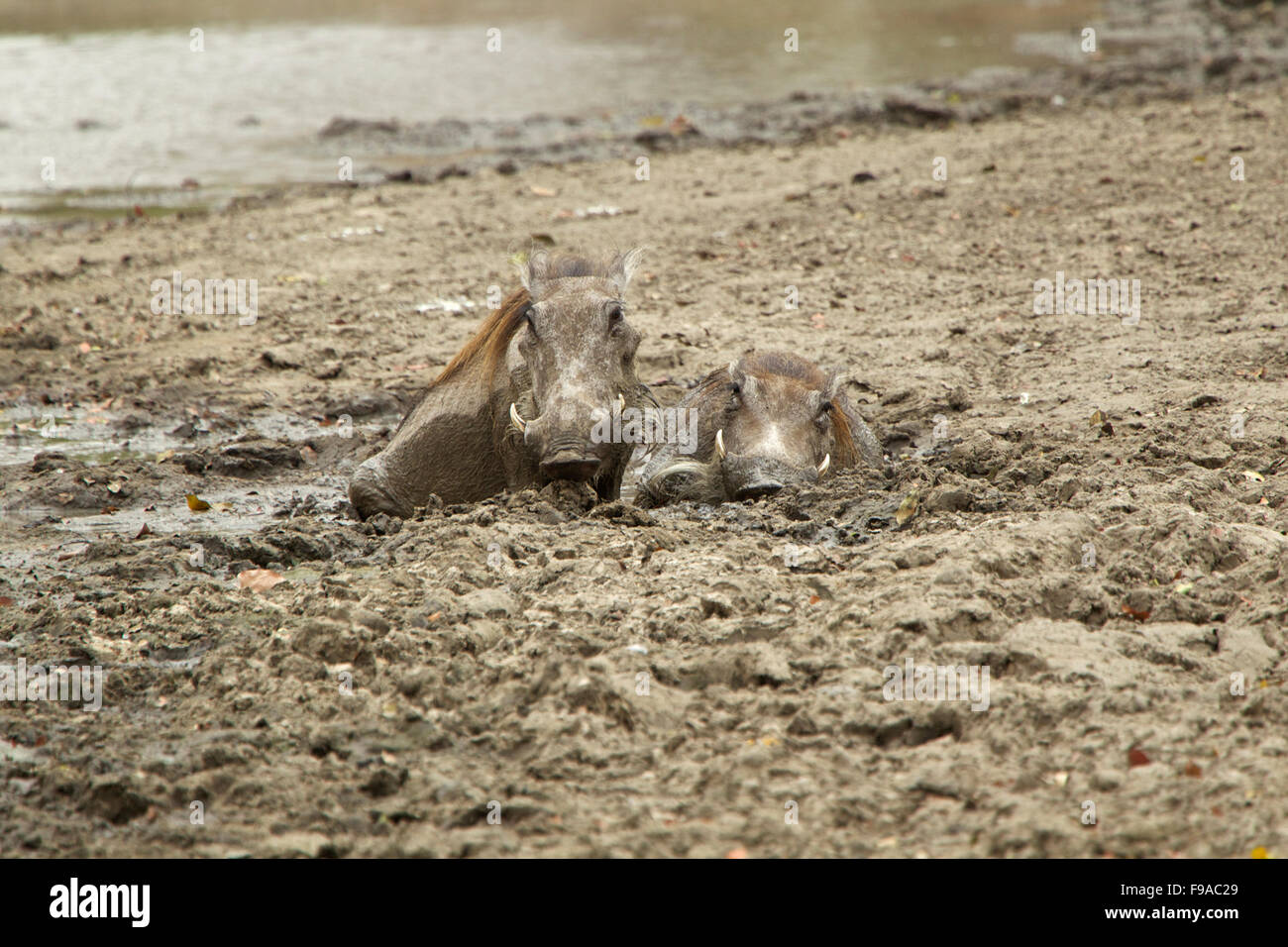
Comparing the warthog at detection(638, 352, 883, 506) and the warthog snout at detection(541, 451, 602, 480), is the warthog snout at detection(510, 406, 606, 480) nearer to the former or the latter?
the warthog snout at detection(541, 451, 602, 480)

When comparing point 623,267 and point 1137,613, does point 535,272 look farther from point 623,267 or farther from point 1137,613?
point 1137,613

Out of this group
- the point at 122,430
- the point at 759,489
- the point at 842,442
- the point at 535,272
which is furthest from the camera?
the point at 122,430

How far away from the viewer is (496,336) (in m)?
5.70

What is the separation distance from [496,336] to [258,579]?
5.05 feet

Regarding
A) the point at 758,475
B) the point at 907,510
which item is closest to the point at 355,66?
the point at 758,475

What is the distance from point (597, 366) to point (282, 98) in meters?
12.4

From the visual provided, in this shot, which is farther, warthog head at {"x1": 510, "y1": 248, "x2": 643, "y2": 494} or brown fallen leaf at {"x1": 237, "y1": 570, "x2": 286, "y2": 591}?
warthog head at {"x1": 510, "y1": 248, "x2": 643, "y2": 494}

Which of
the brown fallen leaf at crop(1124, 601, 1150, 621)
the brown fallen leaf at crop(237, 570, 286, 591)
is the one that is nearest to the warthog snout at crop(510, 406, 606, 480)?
the brown fallen leaf at crop(237, 570, 286, 591)

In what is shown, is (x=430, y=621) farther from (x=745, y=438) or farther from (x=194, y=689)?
(x=745, y=438)

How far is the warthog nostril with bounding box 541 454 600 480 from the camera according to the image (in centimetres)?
489

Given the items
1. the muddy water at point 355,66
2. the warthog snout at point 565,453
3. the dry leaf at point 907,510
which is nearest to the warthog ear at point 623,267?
the warthog snout at point 565,453

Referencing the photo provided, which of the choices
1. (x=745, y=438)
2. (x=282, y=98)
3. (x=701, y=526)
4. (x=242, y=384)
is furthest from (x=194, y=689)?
(x=282, y=98)

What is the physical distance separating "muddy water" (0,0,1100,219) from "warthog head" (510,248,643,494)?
7347mm

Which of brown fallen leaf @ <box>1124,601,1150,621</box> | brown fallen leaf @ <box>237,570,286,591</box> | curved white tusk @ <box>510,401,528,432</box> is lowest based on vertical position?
brown fallen leaf @ <box>237,570,286,591</box>
